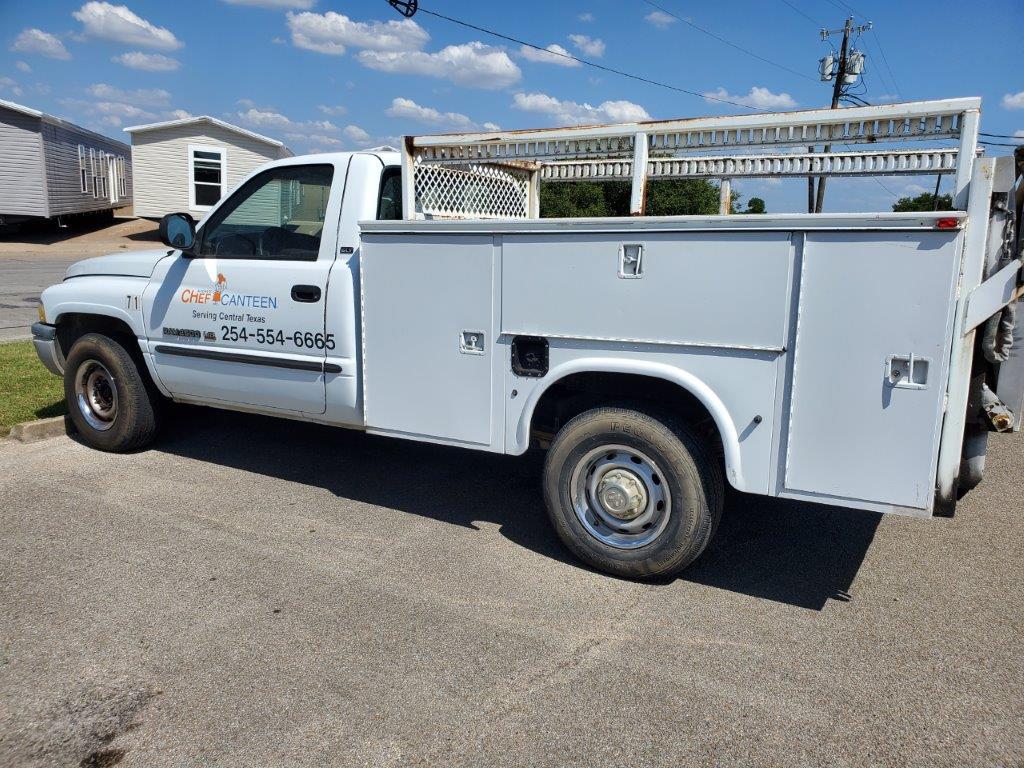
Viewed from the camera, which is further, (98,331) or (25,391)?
(25,391)

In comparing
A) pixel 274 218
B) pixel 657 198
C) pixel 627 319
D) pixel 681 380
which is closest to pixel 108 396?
pixel 274 218

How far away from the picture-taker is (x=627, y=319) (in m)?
3.95

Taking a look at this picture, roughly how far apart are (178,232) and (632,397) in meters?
3.18

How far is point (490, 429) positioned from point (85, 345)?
347cm

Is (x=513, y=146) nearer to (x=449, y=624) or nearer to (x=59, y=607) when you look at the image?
(x=449, y=624)

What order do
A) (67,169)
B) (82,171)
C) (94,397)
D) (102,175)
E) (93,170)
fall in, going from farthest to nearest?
(102,175) < (93,170) < (82,171) < (67,169) < (94,397)

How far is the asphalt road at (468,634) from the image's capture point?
116 inches

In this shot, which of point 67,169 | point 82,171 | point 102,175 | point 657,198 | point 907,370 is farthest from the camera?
point 102,175

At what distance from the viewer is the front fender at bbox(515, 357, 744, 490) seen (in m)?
3.81

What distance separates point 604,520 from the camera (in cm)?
426

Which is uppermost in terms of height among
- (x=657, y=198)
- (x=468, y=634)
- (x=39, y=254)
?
(x=657, y=198)

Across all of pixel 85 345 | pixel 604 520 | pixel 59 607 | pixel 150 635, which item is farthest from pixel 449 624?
pixel 85 345

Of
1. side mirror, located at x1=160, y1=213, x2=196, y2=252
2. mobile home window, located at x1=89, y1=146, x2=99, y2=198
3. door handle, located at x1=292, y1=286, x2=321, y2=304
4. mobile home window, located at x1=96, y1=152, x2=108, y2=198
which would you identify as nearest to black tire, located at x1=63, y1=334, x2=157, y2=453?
side mirror, located at x1=160, y1=213, x2=196, y2=252

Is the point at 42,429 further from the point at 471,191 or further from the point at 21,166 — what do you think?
the point at 21,166
